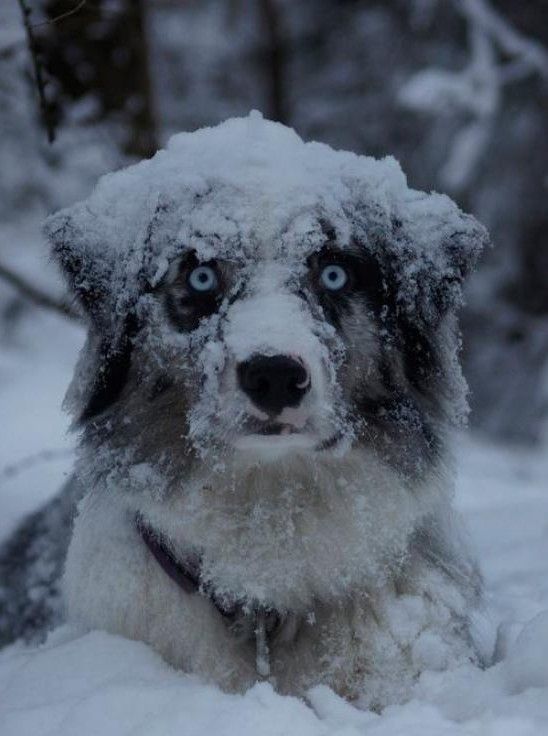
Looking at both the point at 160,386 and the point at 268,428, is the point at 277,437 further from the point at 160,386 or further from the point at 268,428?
the point at 160,386

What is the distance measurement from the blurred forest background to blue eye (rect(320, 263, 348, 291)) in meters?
4.27

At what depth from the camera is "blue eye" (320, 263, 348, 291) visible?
2920 millimetres

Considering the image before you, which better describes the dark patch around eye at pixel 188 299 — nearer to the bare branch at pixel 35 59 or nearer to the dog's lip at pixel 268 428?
the dog's lip at pixel 268 428

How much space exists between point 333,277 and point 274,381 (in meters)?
0.58

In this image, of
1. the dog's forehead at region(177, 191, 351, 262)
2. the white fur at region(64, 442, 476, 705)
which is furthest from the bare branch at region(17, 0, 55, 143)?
the white fur at region(64, 442, 476, 705)

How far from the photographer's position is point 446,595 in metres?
2.96

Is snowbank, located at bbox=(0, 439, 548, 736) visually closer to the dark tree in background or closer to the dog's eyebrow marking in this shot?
the dog's eyebrow marking

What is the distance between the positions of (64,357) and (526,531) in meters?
6.11

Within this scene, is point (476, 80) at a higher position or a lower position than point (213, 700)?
higher

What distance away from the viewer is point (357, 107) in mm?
12148

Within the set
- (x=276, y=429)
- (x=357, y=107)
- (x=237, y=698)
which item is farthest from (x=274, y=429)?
(x=357, y=107)

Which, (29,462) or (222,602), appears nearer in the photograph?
(222,602)

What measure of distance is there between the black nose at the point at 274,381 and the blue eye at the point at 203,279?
0.41 meters

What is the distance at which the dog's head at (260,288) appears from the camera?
2775 millimetres
